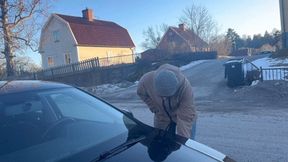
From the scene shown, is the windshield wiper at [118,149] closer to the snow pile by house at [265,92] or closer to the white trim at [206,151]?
the white trim at [206,151]

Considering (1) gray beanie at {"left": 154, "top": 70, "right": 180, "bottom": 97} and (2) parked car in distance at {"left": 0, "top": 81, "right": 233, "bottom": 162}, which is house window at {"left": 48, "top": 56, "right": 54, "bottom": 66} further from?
(1) gray beanie at {"left": 154, "top": 70, "right": 180, "bottom": 97}

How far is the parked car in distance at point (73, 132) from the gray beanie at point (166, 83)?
41 centimetres

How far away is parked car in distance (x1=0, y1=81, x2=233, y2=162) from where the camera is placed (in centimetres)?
264

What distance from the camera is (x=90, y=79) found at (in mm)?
22281

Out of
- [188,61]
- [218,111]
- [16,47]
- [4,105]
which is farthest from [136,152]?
[188,61]

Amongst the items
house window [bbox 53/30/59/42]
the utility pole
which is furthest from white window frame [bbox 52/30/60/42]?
the utility pole

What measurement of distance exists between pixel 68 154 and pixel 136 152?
508 millimetres

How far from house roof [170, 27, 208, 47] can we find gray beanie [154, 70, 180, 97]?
47459 millimetres

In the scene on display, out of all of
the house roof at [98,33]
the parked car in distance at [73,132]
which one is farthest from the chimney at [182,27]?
the parked car in distance at [73,132]

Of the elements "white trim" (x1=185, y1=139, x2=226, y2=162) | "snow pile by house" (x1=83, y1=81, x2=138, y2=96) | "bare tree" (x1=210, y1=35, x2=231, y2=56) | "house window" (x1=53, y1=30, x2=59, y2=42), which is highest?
"house window" (x1=53, y1=30, x2=59, y2=42)

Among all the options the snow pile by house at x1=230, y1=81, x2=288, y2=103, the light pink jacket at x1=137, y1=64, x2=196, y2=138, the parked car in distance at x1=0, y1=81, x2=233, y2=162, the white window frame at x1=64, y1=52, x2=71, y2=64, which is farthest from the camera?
the white window frame at x1=64, y1=52, x2=71, y2=64

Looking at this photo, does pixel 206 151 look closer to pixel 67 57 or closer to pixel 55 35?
pixel 67 57

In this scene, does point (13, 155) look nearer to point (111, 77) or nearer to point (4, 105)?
point (4, 105)

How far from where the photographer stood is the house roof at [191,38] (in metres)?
51.2
